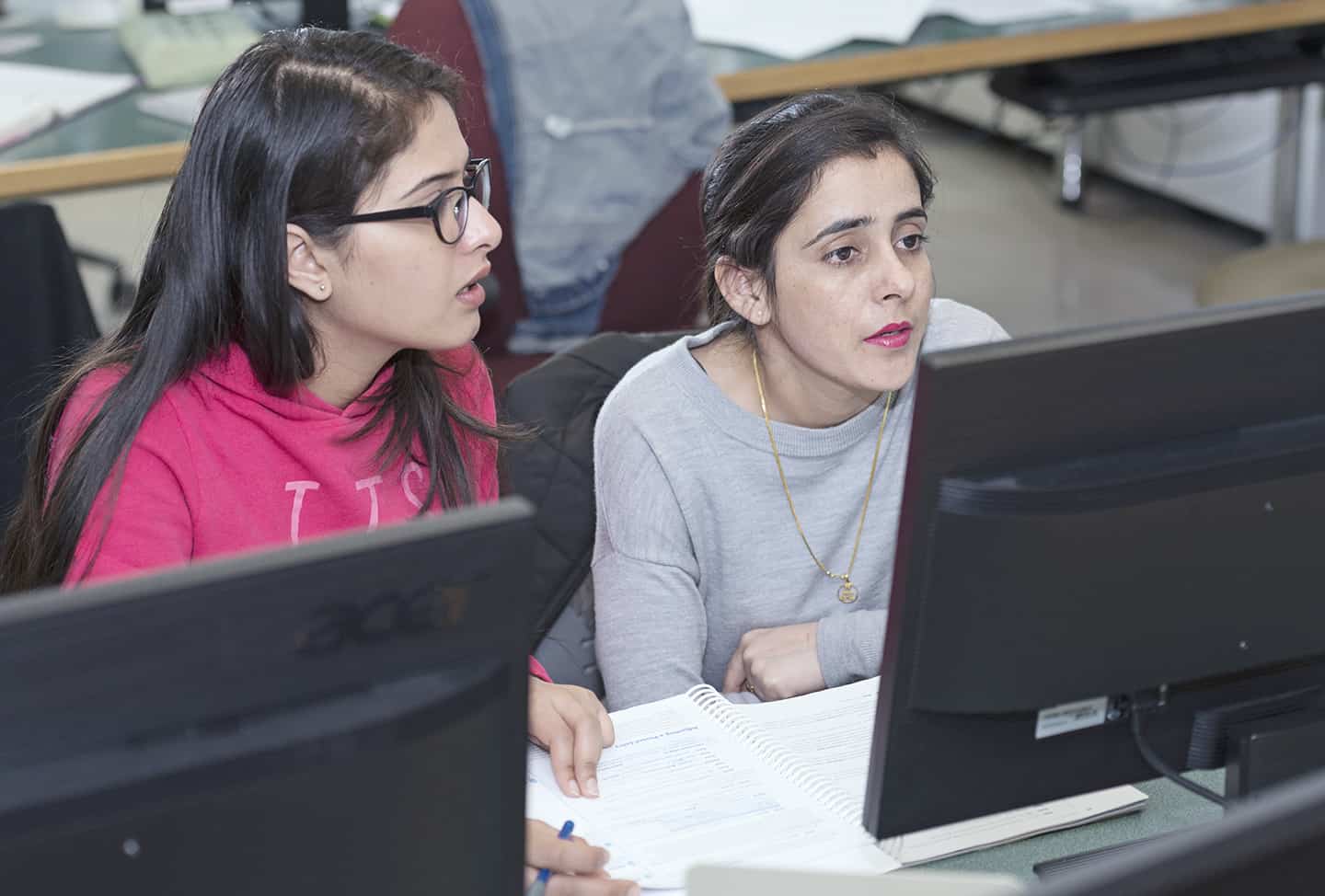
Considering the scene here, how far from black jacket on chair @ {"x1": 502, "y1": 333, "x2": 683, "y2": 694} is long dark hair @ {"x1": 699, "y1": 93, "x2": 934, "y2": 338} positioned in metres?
0.18

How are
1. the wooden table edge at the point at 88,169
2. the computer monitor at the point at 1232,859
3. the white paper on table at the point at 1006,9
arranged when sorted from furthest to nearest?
the white paper on table at the point at 1006,9 → the wooden table edge at the point at 88,169 → the computer monitor at the point at 1232,859

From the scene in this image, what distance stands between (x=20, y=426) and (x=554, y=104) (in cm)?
90

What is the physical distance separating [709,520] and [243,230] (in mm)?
504

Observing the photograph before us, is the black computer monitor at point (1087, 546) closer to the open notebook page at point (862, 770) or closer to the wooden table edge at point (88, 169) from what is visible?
the open notebook page at point (862, 770)

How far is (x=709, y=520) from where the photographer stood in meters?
1.52

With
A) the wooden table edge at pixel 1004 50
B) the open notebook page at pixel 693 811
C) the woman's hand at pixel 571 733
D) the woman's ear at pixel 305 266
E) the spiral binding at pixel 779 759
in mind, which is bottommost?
the open notebook page at pixel 693 811

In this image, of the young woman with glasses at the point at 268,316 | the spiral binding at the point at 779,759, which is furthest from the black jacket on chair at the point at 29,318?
the spiral binding at the point at 779,759

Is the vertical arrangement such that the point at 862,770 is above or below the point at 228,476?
below

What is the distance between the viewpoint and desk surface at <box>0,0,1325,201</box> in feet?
7.91

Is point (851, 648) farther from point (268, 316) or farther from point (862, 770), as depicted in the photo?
point (268, 316)

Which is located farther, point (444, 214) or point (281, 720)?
point (444, 214)

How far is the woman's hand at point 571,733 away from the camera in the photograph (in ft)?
3.82

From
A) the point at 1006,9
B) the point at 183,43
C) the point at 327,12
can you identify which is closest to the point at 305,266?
the point at 327,12

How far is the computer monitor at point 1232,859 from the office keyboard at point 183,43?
231 cm
